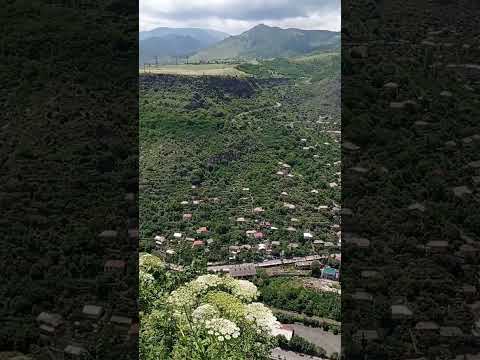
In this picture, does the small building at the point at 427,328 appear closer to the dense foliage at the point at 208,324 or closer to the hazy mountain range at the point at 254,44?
the dense foliage at the point at 208,324

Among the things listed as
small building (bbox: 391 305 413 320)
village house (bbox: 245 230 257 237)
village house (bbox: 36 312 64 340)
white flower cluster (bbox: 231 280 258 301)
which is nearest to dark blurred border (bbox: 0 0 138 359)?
village house (bbox: 36 312 64 340)

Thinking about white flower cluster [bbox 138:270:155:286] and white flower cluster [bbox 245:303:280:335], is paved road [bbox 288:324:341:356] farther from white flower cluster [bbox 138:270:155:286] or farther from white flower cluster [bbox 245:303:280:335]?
white flower cluster [bbox 138:270:155:286]

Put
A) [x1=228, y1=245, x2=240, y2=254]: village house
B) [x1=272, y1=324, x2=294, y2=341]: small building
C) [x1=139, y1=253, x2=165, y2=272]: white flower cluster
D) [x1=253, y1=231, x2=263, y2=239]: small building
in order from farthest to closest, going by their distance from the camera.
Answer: [x1=253, y1=231, x2=263, y2=239]: small building < [x1=228, y1=245, x2=240, y2=254]: village house < [x1=139, y1=253, x2=165, y2=272]: white flower cluster < [x1=272, y1=324, x2=294, y2=341]: small building

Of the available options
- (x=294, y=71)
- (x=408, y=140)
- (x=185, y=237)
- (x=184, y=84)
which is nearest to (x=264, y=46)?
(x=294, y=71)

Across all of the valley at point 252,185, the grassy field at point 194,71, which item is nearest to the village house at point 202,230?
the valley at point 252,185

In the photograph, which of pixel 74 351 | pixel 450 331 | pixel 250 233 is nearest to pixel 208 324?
pixel 74 351

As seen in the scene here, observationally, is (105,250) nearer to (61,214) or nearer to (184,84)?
(61,214)

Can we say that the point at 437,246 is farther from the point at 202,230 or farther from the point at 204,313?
the point at 202,230
